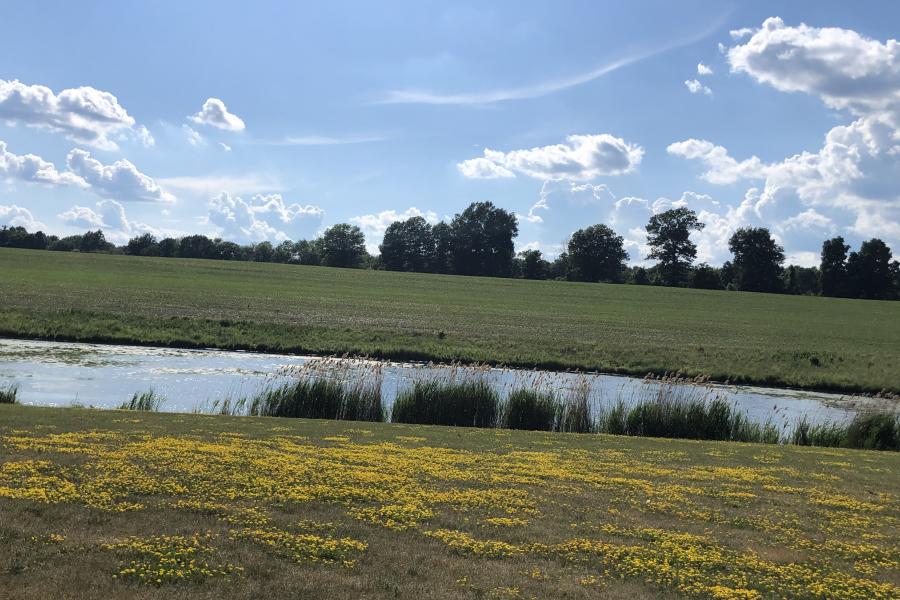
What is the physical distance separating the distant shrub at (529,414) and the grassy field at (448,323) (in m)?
11.9

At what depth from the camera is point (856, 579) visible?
8.90m

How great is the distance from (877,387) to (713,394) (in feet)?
38.0

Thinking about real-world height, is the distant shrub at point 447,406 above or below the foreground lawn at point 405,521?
below

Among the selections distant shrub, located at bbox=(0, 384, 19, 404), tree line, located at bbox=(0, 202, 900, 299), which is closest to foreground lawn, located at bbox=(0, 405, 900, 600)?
distant shrub, located at bbox=(0, 384, 19, 404)

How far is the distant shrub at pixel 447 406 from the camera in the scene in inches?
905

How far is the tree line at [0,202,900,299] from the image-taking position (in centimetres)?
14500

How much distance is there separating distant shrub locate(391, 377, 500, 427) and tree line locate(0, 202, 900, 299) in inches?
5024

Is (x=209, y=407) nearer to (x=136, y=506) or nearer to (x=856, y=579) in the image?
(x=136, y=506)

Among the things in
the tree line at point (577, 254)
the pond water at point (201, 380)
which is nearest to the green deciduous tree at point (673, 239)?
the tree line at point (577, 254)

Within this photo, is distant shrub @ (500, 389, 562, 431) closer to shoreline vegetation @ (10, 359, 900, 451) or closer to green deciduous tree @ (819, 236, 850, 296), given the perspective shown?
shoreline vegetation @ (10, 359, 900, 451)

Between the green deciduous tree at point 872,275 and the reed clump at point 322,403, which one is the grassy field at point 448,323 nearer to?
the reed clump at point 322,403

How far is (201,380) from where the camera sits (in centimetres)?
2934

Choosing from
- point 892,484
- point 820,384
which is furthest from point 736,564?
point 820,384

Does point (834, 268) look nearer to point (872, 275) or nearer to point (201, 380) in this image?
point (872, 275)
